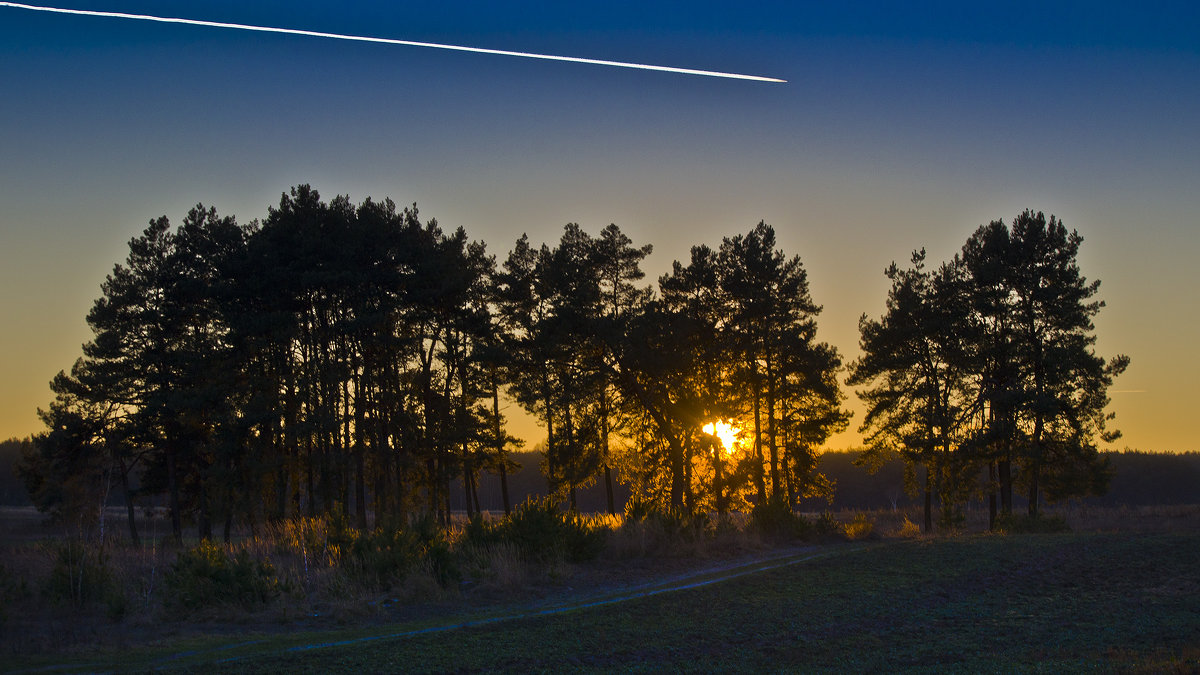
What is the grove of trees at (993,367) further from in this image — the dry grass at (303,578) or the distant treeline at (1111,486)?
the distant treeline at (1111,486)

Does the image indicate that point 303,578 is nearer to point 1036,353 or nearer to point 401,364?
point 401,364

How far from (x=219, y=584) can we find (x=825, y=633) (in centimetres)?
988

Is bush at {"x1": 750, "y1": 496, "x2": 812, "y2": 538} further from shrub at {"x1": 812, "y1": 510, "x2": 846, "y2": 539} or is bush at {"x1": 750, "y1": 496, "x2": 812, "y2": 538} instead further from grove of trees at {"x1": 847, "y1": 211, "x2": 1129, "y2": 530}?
grove of trees at {"x1": 847, "y1": 211, "x2": 1129, "y2": 530}

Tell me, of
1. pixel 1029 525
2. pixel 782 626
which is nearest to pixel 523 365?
pixel 1029 525

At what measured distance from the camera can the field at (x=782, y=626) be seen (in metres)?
9.66

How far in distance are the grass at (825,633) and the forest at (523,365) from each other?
61.0 feet

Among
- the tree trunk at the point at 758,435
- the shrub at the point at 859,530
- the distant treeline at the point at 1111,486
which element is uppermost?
the tree trunk at the point at 758,435

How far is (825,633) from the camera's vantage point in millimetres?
11328

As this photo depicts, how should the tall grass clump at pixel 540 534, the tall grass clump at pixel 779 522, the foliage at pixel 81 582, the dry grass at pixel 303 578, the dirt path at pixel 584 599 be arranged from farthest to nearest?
the tall grass clump at pixel 779 522, the tall grass clump at pixel 540 534, the foliage at pixel 81 582, the dry grass at pixel 303 578, the dirt path at pixel 584 599

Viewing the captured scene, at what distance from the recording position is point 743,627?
462 inches

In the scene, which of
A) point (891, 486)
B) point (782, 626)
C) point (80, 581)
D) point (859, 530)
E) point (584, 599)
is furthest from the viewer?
point (891, 486)

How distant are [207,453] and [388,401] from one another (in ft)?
28.2

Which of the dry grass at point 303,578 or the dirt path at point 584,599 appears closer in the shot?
the dirt path at point 584,599

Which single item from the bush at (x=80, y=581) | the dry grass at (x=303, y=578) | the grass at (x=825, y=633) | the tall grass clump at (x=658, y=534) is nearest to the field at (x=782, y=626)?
the grass at (x=825, y=633)
